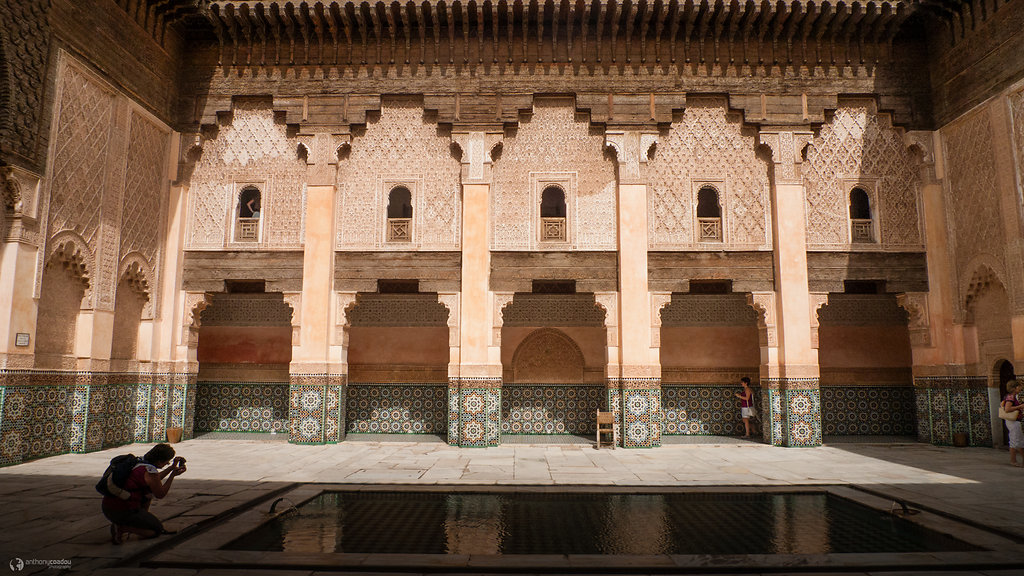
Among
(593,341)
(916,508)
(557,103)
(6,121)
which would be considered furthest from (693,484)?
(6,121)

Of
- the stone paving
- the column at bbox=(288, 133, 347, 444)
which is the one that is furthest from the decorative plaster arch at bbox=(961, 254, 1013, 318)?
the column at bbox=(288, 133, 347, 444)

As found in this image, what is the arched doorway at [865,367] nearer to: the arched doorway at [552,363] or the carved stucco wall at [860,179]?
the carved stucco wall at [860,179]

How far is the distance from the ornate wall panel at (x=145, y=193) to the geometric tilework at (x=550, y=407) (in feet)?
19.3

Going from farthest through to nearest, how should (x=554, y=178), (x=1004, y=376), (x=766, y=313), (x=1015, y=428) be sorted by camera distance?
(x=554, y=178) < (x=766, y=313) < (x=1004, y=376) < (x=1015, y=428)

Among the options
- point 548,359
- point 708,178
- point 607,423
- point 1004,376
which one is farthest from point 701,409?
point 1004,376

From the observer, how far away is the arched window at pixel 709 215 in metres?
9.49

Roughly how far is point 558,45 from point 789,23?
3.57m

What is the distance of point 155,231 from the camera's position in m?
9.43

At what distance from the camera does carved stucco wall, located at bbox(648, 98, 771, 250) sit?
944 centimetres

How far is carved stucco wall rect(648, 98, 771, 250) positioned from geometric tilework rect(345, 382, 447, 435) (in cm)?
455

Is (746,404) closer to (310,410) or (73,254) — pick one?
(310,410)

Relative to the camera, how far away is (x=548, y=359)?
10.7 meters

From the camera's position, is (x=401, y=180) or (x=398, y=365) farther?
(x=398, y=365)

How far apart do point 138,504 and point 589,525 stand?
2986 mm
